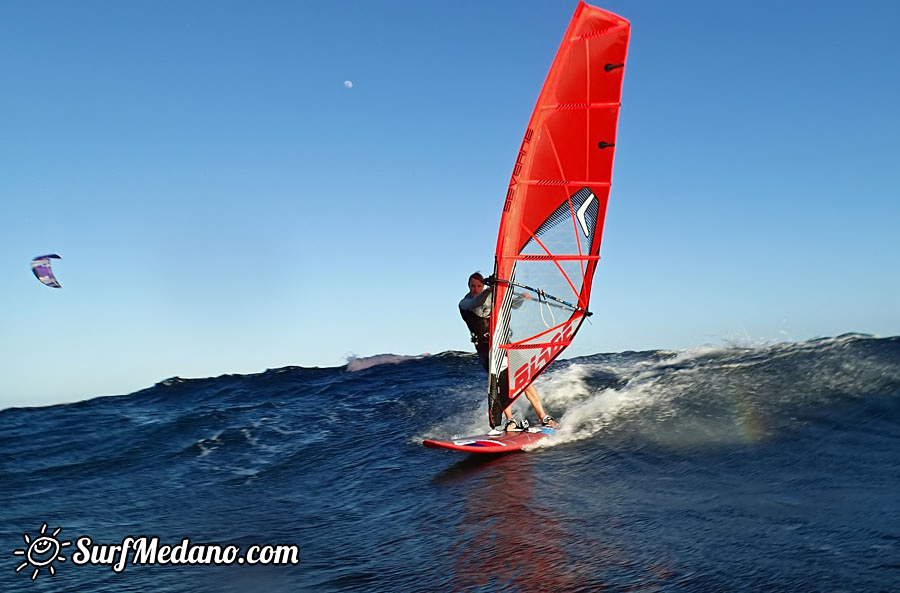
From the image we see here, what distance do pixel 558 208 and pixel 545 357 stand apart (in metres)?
2.06

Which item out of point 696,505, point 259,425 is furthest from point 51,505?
point 696,505

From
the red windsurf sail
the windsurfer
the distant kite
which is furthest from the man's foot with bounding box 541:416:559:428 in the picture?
the distant kite

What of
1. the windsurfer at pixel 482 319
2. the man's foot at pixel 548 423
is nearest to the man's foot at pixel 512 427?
the windsurfer at pixel 482 319

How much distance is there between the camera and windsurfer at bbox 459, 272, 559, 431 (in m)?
7.84

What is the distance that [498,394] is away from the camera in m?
7.93

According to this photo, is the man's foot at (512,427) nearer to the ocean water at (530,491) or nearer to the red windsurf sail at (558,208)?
the red windsurf sail at (558,208)

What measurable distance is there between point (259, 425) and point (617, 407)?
6.67 metres

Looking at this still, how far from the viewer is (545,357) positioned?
26.6ft

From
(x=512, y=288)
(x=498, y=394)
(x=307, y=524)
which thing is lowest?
(x=307, y=524)

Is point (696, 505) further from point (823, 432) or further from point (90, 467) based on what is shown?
point (90, 467)

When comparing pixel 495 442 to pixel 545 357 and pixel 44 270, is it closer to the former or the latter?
pixel 545 357

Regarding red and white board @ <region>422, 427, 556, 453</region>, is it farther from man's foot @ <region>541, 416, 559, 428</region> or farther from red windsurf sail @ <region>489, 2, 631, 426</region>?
red windsurf sail @ <region>489, 2, 631, 426</region>

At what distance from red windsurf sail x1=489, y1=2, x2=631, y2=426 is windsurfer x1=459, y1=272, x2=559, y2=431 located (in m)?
0.13

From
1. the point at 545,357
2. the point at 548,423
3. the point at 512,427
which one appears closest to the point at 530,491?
the point at 512,427
